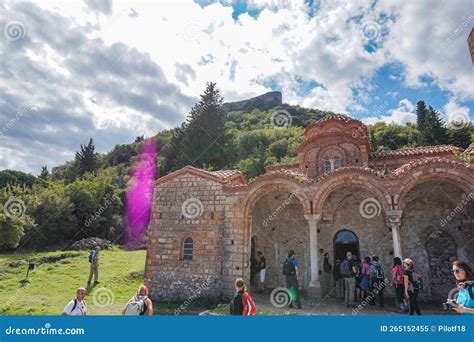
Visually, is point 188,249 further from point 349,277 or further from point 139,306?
point 139,306

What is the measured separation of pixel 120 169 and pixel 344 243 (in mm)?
47219

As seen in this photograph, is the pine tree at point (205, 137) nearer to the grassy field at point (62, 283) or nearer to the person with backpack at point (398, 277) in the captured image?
the grassy field at point (62, 283)

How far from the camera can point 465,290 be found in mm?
4469

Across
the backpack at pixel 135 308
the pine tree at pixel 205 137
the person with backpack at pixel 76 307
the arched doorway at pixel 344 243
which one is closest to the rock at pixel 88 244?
the pine tree at pixel 205 137

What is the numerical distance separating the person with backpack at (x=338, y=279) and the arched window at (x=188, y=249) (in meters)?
6.30

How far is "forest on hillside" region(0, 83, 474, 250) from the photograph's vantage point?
26214mm

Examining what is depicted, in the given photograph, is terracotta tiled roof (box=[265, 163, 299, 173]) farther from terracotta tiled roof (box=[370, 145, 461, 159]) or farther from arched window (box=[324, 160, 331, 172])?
terracotta tiled roof (box=[370, 145, 461, 159])

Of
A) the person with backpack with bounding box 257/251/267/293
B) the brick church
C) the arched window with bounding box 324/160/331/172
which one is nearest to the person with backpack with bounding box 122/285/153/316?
the brick church

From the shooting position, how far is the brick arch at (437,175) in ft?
35.9

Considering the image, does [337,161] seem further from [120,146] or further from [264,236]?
[120,146]

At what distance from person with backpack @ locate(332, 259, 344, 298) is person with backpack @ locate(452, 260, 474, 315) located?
325 inches

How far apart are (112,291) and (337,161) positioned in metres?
13.3

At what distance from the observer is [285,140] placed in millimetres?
47469

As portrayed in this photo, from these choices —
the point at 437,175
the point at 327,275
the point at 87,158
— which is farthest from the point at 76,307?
the point at 87,158
